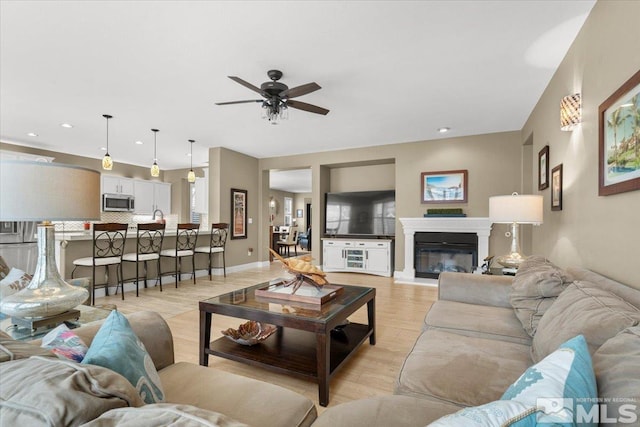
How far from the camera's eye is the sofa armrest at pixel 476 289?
7.52 ft

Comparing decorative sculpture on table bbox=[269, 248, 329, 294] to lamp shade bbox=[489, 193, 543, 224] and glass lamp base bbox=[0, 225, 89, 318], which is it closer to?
glass lamp base bbox=[0, 225, 89, 318]

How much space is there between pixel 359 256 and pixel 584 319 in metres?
5.01

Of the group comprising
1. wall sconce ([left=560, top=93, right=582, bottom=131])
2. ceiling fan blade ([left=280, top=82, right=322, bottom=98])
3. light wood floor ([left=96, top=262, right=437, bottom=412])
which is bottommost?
light wood floor ([left=96, top=262, right=437, bottom=412])

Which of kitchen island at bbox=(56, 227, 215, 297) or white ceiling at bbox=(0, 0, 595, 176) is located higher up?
white ceiling at bbox=(0, 0, 595, 176)

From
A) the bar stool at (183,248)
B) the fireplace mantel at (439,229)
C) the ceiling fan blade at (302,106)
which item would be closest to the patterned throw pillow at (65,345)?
the ceiling fan blade at (302,106)

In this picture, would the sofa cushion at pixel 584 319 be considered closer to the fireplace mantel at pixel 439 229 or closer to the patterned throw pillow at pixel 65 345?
the patterned throw pillow at pixel 65 345

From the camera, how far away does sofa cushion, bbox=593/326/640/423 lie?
643 mm

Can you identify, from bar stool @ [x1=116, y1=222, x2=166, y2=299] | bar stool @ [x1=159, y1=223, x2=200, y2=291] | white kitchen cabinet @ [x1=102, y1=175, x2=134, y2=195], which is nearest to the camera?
bar stool @ [x1=116, y1=222, x2=166, y2=299]

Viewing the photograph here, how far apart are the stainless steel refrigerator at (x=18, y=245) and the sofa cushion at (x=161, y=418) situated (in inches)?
255

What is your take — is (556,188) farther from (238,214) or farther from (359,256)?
(238,214)

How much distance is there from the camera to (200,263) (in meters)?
5.91

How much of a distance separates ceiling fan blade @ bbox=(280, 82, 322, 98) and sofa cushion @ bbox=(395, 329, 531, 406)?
89.1 inches

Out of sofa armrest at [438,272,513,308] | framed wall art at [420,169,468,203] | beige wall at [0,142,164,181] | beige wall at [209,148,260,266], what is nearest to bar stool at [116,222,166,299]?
beige wall at [209,148,260,266]

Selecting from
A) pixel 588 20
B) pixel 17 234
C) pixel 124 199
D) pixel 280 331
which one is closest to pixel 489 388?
pixel 280 331
